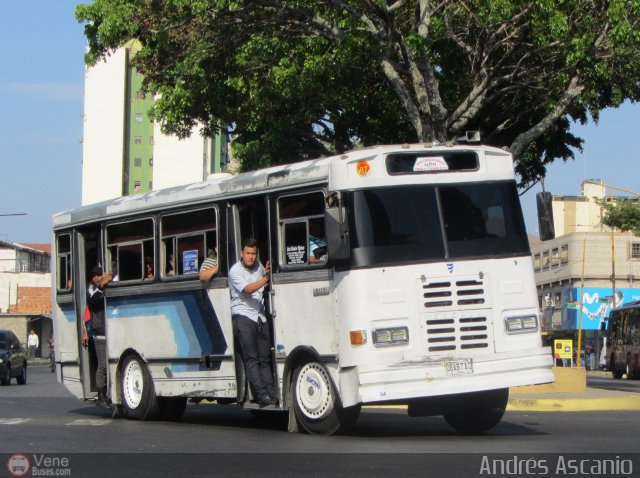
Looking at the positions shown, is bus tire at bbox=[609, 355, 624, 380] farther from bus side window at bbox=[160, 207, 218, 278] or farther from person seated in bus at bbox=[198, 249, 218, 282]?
person seated in bus at bbox=[198, 249, 218, 282]

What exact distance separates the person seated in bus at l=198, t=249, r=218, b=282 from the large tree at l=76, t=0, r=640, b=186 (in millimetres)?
6258

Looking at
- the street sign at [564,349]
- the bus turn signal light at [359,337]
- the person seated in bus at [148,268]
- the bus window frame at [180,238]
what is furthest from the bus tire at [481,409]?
the street sign at [564,349]

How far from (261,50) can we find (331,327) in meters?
12.3

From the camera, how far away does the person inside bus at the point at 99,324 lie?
56.9ft

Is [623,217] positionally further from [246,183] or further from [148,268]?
[246,183]

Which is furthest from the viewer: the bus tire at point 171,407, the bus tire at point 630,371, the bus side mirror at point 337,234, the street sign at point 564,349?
the bus tire at point 630,371

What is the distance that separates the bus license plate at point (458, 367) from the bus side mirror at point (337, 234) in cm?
147

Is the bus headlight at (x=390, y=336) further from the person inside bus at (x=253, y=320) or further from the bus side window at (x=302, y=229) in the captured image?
the person inside bus at (x=253, y=320)

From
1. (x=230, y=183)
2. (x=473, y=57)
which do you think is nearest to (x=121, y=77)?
(x=473, y=57)

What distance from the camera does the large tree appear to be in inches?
816

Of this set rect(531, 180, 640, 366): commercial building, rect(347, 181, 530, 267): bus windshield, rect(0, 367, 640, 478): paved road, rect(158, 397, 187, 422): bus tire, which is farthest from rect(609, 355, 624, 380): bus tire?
rect(347, 181, 530, 267): bus windshield

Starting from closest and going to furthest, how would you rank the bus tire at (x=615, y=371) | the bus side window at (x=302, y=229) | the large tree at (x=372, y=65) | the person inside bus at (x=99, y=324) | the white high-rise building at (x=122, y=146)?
the bus side window at (x=302, y=229)
the person inside bus at (x=99, y=324)
the large tree at (x=372, y=65)
the bus tire at (x=615, y=371)
the white high-rise building at (x=122, y=146)

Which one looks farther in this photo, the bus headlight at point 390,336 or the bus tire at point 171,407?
the bus tire at point 171,407

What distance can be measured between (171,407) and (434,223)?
5309mm
